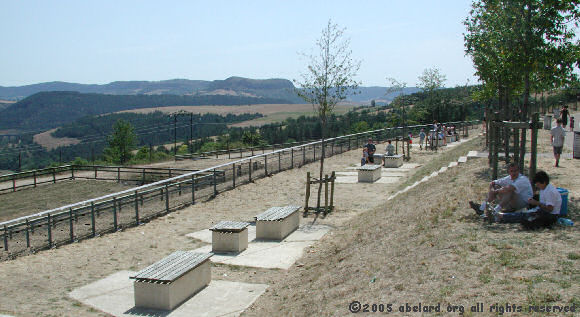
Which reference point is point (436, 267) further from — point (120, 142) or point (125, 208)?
point (120, 142)

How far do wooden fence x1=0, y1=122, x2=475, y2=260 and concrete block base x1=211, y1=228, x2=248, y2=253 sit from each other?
3.07 meters

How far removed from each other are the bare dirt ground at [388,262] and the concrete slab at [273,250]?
0.26 metres

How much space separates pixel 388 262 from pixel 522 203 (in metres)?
2.66

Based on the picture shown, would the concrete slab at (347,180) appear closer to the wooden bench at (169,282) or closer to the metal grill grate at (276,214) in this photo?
the metal grill grate at (276,214)

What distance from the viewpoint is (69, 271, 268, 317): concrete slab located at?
6793mm

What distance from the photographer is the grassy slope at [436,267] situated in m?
5.17

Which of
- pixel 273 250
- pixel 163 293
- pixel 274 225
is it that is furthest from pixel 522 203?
pixel 163 293

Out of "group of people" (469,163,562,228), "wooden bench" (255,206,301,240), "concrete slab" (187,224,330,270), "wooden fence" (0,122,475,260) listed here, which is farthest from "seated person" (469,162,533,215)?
"wooden fence" (0,122,475,260)

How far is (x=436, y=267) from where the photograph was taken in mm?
6098

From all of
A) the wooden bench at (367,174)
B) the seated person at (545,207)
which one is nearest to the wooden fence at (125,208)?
the wooden bench at (367,174)

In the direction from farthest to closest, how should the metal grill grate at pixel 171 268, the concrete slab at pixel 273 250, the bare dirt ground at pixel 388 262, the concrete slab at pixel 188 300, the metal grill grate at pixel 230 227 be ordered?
the metal grill grate at pixel 230 227, the concrete slab at pixel 273 250, the metal grill grate at pixel 171 268, the concrete slab at pixel 188 300, the bare dirt ground at pixel 388 262

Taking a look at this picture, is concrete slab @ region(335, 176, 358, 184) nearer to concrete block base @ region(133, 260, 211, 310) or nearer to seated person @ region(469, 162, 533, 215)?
seated person @ region(469, 162, 533, 215)

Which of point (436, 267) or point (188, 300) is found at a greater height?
point (436, 267)

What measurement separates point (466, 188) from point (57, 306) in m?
8.20
